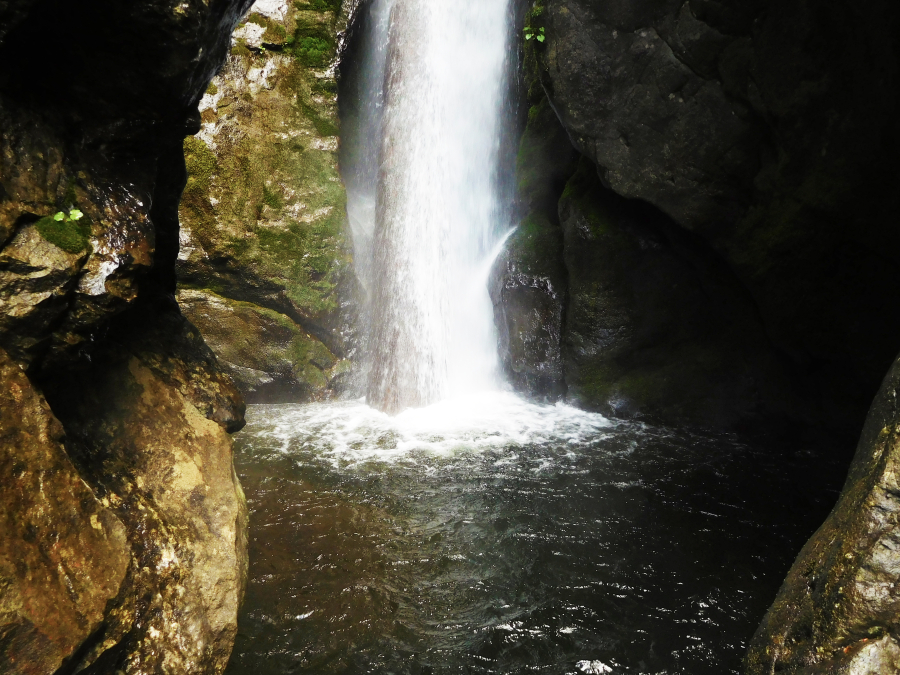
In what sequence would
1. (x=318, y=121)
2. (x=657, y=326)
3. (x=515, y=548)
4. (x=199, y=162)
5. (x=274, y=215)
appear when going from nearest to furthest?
(x=515, y=548), (x=657, y=326), (x=199, y=162), (x=274, y=215), (x=318, y=121)

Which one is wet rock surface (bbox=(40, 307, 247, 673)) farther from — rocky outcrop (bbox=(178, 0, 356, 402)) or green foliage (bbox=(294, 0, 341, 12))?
green foliage (bbox=(294, 0, 341, 12))

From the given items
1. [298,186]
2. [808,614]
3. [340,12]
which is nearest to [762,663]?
[808,614]

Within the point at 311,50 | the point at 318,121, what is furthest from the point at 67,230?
the point at 311,50

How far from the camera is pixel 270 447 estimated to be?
274 inches

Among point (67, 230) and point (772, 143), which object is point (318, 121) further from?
point (67, 230)

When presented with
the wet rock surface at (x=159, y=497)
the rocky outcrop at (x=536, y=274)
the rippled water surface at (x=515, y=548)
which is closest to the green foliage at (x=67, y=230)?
the wet rock surface at (x=159, y=497)

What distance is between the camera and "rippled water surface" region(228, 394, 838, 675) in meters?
3.35

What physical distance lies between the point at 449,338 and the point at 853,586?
27.4 feet

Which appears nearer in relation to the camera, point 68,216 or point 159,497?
point 68,216

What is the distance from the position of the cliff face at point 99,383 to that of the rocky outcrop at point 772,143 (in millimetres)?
5302

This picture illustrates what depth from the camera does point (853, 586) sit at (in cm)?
237

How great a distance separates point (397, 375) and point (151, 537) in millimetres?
6816

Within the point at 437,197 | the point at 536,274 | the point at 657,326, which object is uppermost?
the point at 437,197

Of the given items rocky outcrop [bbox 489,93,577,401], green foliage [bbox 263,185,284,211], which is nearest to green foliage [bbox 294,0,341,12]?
green foliage [bbox 263,185,284,211]
